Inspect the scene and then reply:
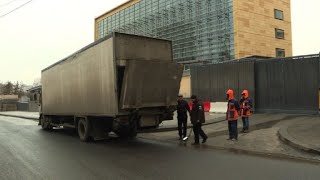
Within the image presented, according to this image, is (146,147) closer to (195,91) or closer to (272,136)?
(272,136)

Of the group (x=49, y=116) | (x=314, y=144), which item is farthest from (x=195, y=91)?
(x=314, y=144)

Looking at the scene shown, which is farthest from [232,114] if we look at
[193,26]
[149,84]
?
[193,26]

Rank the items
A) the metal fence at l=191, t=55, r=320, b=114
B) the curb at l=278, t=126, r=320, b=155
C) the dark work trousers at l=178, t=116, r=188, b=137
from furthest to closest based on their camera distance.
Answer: the metal fence at l=191, t=55, r=320, b=114, the dark work trousers at l=178, t=116, r=188, b=137, the curb at l=278, t=126, r=320, b=155

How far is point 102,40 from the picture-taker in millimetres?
13688

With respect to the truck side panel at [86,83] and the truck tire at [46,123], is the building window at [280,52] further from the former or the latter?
the truck side panel at [86,83]

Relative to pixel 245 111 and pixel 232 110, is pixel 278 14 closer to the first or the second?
pixel 245 111

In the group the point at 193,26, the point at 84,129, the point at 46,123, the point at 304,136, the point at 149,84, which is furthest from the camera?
the point at 193,26

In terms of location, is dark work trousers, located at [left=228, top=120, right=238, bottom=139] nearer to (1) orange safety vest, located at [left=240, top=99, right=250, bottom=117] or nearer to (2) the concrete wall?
(1) orange safety vest, located at [left=240, top=99, right=250, bottom=117]

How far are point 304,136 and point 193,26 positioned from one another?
34.6m

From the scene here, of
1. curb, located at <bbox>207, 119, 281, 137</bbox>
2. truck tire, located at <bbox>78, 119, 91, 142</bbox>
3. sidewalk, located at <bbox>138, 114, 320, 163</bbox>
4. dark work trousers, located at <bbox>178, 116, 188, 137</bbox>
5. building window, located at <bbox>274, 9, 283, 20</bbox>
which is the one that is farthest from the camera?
building window, located at <bbox>274, 9, 283, 20</bbox>

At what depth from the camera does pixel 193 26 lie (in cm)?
4650

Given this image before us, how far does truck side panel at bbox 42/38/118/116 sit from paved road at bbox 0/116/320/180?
1666 mm

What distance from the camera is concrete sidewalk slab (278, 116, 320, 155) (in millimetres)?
11180

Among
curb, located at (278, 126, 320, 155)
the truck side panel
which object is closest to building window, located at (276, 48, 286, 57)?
the truck side panel
